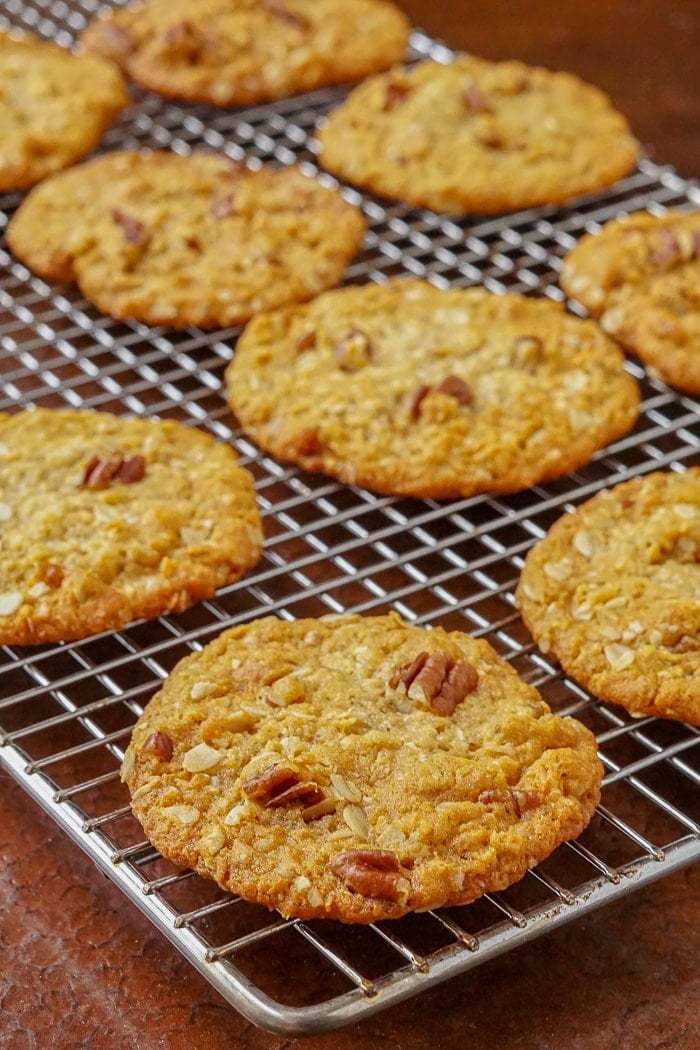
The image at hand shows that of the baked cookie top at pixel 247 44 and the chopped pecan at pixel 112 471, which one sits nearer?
the chopped pecan at pixel 112 471

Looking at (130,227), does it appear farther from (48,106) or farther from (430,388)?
(430,388)

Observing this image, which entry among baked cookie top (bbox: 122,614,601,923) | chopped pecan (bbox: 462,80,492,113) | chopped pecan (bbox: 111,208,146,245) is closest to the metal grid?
baked cookie top (bbox: 122,614,601,923)

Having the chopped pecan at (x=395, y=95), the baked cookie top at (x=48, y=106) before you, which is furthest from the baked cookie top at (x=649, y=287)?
the baked cookie top at (x=48, y=106)

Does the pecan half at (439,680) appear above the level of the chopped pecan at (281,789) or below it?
above

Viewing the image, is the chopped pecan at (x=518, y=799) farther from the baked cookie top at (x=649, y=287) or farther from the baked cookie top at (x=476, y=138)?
the baked cookie top at (x=476, y=138)

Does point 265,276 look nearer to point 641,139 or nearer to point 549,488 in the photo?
point 549,488

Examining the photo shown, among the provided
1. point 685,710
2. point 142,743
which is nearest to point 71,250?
point 142,743

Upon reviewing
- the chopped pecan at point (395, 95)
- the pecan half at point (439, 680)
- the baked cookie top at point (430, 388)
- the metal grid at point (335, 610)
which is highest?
the chopped pecan at point (395, 95)
